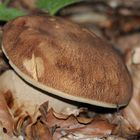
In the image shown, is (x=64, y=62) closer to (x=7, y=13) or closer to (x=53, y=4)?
(x=7, y=13)

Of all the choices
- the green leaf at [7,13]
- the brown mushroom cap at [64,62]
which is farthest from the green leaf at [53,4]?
the brown mushroom cap at [64,62]

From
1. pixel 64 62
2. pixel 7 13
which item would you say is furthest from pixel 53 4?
pixel 64 62

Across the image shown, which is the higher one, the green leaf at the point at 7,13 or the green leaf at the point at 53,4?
the green leaf at the point at 7,13

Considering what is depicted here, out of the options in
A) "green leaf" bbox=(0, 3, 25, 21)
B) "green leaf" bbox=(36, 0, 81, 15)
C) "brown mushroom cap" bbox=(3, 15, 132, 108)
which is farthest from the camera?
"green leaf" bbox=(36, 0, 81, 15)

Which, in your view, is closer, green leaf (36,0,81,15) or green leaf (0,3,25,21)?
green leaf (0,3,25,21)

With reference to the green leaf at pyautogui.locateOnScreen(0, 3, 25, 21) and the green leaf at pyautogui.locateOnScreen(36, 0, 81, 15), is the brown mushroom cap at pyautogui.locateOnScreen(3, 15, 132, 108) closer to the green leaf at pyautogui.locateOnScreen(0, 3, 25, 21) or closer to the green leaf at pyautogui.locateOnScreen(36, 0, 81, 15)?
the green leaf at pyautogui.locateOnScreen(0, 3, 25, 21)

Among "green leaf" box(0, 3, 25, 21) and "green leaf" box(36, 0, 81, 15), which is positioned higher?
"green leaf" box(0, 3, 25, 21)

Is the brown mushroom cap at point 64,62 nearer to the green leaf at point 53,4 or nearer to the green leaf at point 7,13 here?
the green leaf at point 7,13

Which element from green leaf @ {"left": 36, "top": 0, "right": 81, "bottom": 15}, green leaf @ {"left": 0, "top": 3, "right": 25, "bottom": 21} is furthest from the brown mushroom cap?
green leaf @ {"left": 36, "top": 0, "right": 81, "bottom": 15}
